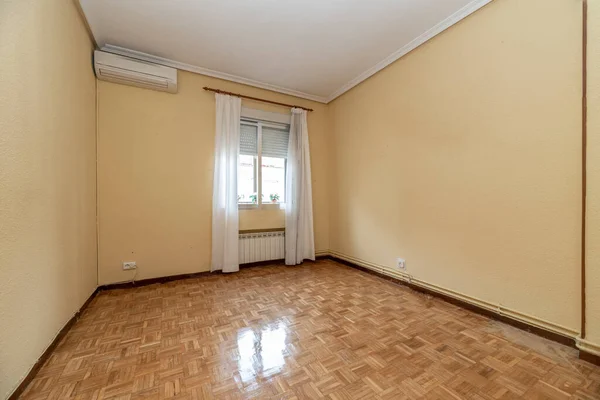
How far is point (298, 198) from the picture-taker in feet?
13.0

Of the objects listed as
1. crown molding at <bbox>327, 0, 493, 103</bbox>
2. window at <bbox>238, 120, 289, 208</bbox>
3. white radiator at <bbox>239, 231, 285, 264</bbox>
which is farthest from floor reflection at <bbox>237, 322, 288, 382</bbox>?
crown molding at <bbox>327, 0, 493, 103</bbox>

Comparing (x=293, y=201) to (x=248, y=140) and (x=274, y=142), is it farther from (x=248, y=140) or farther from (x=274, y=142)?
(x=248, y=140)

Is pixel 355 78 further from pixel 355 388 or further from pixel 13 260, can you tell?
pixel 13 260

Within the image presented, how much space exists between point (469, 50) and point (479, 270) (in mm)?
2136

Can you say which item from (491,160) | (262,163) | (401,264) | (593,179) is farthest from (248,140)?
(593,179)

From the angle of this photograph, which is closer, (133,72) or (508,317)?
(508,317)

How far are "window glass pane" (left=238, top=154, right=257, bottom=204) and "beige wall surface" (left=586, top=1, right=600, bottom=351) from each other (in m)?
3.56

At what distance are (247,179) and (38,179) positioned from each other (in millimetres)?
2501

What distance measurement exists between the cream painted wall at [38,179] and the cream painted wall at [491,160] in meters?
3.30

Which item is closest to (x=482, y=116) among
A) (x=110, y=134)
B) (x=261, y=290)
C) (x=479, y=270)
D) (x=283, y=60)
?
(x=479, y=270)

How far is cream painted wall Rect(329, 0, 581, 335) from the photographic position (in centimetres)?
174

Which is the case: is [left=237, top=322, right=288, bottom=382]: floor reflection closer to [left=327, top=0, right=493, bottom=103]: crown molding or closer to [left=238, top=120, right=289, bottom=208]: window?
[left=238, top=120, right=289, bottom=208]: window

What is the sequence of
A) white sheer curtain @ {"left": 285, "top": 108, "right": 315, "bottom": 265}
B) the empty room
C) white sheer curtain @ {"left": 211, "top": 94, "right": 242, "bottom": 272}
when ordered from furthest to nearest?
white sheer curtain @ {"left": 285, "top": 108, "right": 315, "bottom": 265} < white sheer curtain @ {"left": 211, "top": 94, "right": 242, "bottom": 272} < the empty room

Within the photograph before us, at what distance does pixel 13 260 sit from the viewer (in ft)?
4.14
